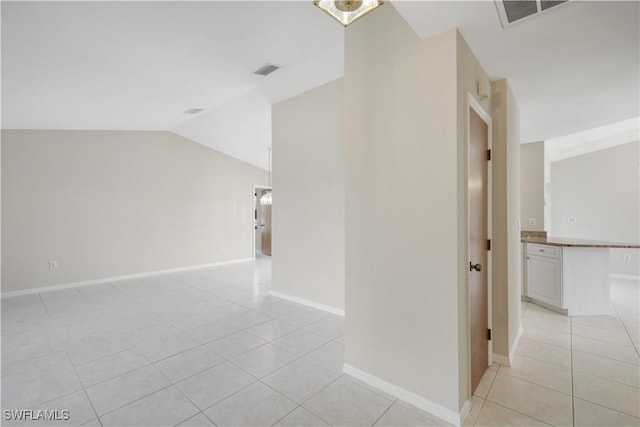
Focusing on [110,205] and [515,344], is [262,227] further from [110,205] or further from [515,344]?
[515,344]

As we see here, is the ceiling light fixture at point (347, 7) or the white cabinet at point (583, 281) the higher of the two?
the ceiling light fixture at point (347, 7)

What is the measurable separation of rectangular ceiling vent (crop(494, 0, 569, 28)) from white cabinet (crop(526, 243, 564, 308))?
3237 millimetres

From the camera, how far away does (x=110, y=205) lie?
18.5 ft

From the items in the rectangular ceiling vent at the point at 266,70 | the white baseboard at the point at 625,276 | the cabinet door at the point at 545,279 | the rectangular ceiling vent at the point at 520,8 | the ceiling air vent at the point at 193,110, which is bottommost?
the white baseboard at the point at 625,276

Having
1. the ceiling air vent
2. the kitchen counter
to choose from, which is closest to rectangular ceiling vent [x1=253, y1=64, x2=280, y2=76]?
the ceiling air vent

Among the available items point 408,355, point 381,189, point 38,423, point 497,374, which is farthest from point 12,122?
point 497,374

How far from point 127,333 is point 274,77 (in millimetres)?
3384

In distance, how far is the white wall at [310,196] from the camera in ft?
12.6

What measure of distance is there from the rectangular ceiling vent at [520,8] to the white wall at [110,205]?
6317 mm

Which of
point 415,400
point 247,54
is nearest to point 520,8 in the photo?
point 247,54

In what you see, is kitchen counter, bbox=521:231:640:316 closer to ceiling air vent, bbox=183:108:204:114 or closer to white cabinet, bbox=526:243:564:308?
white cabinet, bbox=526:243:564:308

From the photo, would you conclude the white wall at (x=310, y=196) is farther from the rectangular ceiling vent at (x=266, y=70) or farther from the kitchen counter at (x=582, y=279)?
the kitchen counter at (x=582, y=279)

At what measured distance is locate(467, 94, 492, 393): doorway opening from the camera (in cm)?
212

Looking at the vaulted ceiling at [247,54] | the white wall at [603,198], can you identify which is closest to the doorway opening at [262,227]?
the vaulted ceiling at [247,54]
